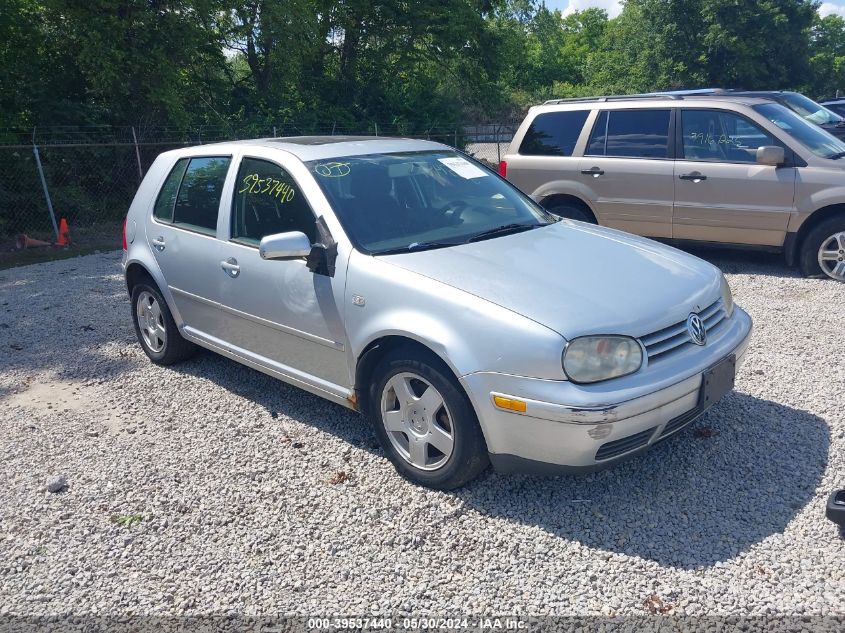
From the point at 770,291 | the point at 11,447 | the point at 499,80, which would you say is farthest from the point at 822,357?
the point at 499,80

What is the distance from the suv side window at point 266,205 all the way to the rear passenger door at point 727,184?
5.03 metres

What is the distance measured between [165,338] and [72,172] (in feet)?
31.4

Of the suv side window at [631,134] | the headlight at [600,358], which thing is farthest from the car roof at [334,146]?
the suv side window at [631,134]

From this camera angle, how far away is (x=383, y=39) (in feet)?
73.4

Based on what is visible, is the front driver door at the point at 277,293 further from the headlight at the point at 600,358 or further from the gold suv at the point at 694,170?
the gold suv at the point at 694,170

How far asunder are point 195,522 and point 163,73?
12.9 meters

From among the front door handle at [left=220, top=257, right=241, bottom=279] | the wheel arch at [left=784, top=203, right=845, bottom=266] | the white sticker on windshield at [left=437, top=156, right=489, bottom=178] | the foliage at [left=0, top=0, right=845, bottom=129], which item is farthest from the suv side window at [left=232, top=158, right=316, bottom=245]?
the foliage at [left=0, top=0, right=845, bottom=129]

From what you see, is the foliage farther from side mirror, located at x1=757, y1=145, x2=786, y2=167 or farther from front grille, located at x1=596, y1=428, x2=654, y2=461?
front grille, located at x1=596, y1=428, x2=654, y2=461

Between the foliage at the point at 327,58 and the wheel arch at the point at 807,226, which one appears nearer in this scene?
the wheel arch at the point at 807,226

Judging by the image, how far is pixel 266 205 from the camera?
448 cm

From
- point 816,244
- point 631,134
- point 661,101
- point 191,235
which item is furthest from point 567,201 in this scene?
point 191,235

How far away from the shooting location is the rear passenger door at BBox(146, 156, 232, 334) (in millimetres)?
4859

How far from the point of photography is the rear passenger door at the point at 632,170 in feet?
26.1

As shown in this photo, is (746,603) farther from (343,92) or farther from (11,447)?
(343,92)
